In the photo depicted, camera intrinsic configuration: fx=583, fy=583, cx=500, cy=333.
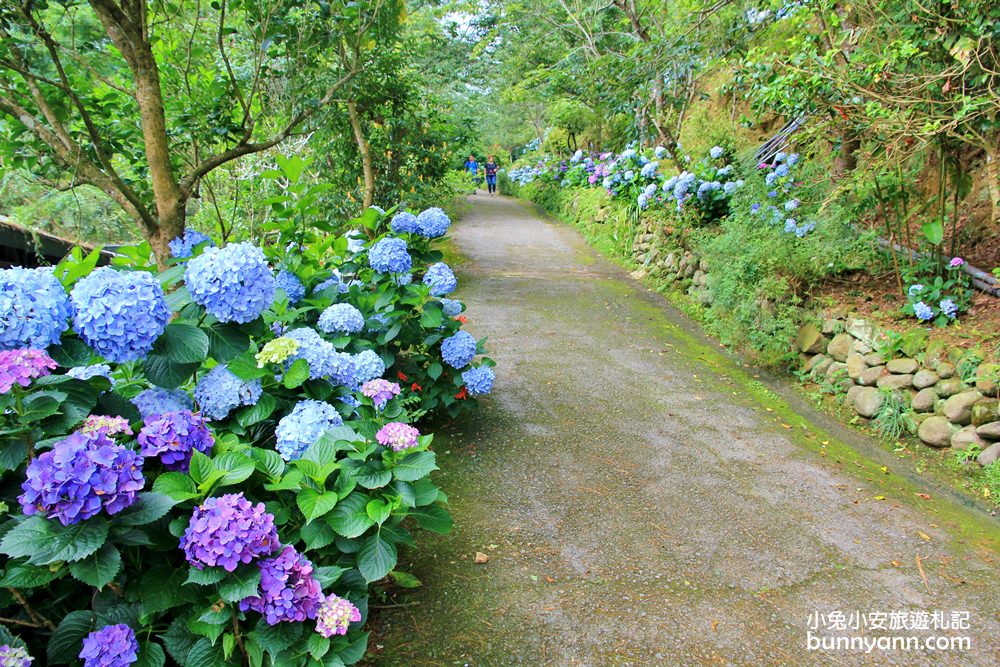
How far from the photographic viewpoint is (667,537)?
2658mm

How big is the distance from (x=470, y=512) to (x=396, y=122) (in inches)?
241

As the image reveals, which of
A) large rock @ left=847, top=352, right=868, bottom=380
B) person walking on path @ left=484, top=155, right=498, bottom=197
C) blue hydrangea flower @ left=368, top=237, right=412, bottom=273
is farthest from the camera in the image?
person walking on path @ left=484, top=155, right=498, bottom=197

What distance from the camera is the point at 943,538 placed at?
9.11 feet

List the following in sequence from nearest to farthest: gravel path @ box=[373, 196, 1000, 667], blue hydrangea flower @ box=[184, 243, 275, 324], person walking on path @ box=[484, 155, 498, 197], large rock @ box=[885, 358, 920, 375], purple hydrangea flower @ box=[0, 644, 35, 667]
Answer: purple hydrangea flower @ box=[0, 644, 35, 667]
blue hydrangea flower @ box=[184, 243, 275, 324]
gravel path @ box=[373, 196, 1000, 667]
large rock @ box=[885, 358, 920, 375]
person walking on path @ box=[484, 155, 498, 197]

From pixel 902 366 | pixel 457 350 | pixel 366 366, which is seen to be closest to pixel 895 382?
pixel 902 366

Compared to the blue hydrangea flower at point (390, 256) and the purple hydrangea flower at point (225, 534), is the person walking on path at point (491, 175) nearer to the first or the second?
the blue hydrangea flower at point (390, 256)

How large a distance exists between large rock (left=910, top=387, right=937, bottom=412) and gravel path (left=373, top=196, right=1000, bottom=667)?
0.42m

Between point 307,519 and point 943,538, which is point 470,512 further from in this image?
point 943,538

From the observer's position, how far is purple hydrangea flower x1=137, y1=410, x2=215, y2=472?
154 centimetres

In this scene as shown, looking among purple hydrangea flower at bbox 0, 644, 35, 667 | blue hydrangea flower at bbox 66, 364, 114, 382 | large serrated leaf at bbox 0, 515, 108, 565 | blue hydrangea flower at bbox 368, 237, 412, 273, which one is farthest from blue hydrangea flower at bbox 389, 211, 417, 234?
purple hydrangea flower at bbox 0, 644, 35, 667

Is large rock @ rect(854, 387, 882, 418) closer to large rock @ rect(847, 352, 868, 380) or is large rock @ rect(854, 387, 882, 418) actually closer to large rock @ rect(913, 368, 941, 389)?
large rock @ rect(847, 352, 868, 380)

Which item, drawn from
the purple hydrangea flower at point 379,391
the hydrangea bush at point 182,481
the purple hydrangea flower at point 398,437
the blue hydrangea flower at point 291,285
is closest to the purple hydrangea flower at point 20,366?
the hydrangea bush at point 182,481

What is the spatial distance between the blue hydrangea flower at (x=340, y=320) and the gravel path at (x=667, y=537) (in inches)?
37.3

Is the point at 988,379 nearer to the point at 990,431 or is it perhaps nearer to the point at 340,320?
the point at 990,431
